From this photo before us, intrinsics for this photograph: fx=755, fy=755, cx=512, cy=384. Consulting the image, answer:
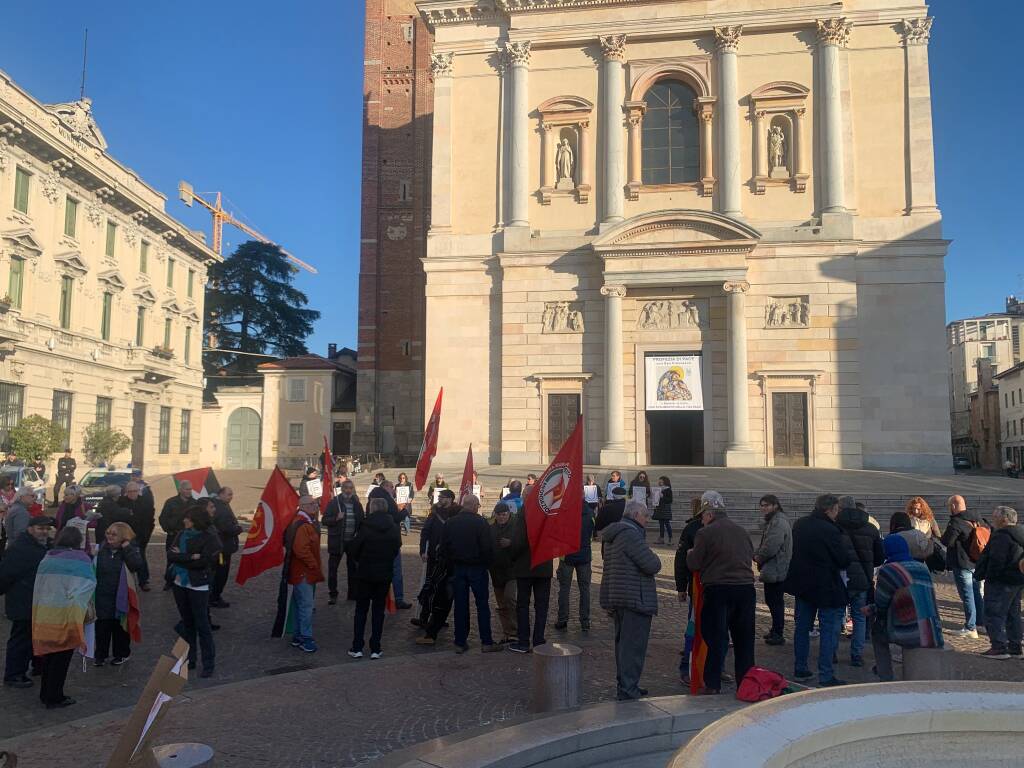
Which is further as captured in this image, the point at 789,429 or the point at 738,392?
the point at 789,429

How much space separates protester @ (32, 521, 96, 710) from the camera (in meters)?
6.56

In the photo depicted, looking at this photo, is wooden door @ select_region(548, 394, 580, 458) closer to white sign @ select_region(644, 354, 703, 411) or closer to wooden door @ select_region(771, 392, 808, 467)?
white sign @ select_region(644, 354, 703, 411)

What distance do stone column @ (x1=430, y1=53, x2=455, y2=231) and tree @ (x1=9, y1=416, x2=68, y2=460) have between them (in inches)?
621

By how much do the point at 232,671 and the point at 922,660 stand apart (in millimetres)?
6525

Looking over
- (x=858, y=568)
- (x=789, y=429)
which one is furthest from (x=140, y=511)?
(x=789, y=429)

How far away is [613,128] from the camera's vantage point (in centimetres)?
2992

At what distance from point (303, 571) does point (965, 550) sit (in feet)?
25.0

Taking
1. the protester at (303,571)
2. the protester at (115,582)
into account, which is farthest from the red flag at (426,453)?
the protester at (115,582)

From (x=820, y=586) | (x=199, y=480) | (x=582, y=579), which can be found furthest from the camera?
(x=199, y=480)

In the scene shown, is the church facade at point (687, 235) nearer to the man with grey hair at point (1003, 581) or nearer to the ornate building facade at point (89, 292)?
the ornate building facade at point (89, 292)

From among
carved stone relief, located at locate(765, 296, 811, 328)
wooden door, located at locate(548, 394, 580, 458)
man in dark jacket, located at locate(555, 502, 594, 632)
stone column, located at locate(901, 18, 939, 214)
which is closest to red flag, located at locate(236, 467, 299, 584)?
man in dark jacket, located at locate(555, 502, 594, 632)

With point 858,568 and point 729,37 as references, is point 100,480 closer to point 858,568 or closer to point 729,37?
point 858,568

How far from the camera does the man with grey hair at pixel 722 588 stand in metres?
6.48

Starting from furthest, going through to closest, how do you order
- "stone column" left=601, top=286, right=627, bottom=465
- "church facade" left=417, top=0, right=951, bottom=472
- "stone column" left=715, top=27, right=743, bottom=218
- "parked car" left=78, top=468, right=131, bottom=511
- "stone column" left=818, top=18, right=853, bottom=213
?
"stone column" left=715, top=27, right=743, bottom=218 → "stone column" left=601, top=286, right=627, bottom=465 → "stone column" left=818, top=18, right=853, bottom=213 → "church facade" left=417, top=0, right=951, bottom=472 → "parked car" left=78, top=468, right=131, bottom=511
